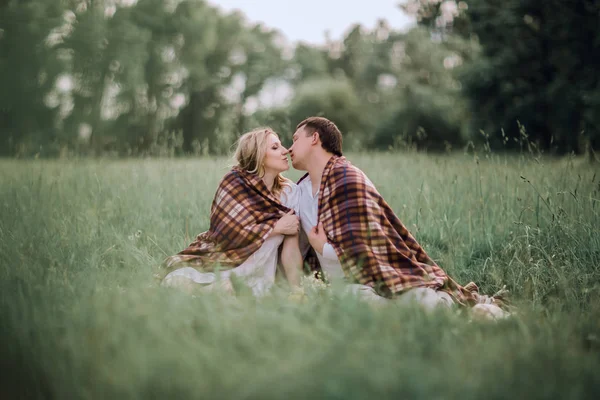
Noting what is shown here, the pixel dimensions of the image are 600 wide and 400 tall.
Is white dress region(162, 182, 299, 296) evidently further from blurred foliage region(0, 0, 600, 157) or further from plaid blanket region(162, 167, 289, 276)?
blurred foliage region(0, 0, 600, 157)

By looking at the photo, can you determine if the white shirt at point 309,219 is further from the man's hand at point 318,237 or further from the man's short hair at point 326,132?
the man's short hair at point 326,132

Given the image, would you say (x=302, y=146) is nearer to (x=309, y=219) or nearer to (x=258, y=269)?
(x=309, y=219)

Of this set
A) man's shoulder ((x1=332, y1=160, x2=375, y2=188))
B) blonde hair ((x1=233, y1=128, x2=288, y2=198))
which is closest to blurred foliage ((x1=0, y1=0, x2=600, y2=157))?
blonde hair ((x1=233, y1=128, x2=288, y2=198))

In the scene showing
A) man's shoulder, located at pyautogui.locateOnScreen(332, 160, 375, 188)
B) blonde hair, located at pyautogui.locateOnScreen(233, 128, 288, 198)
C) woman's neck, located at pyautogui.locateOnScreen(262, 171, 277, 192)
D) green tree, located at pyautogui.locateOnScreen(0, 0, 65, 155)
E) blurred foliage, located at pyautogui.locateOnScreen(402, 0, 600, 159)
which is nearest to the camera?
man's shoulder, located at pyautogui.locateOnScreen(332, 160, 375, 188)

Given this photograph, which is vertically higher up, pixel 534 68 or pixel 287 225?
pixel 534 68

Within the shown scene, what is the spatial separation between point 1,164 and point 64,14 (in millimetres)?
9885

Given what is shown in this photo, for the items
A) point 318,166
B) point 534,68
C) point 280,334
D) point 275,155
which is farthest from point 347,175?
point 534,68

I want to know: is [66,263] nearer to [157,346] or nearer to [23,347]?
[23,347]

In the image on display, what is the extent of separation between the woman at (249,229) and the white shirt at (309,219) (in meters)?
0.09

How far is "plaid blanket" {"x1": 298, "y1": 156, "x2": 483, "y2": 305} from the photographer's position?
3.21 m

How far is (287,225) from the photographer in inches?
142

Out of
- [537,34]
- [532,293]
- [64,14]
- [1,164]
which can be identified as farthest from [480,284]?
[64,14]

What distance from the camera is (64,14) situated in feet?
48.8

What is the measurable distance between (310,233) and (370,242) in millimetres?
464
